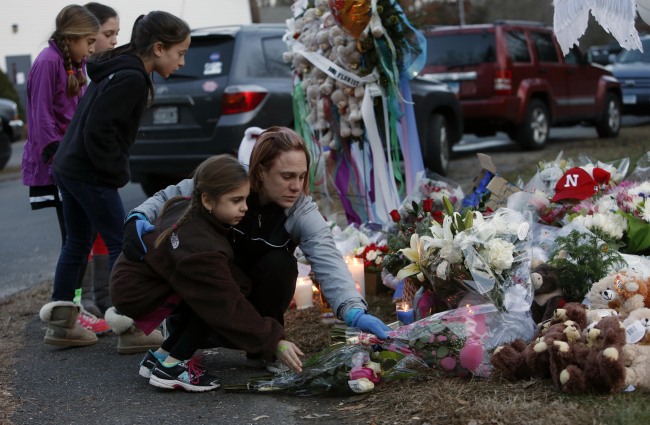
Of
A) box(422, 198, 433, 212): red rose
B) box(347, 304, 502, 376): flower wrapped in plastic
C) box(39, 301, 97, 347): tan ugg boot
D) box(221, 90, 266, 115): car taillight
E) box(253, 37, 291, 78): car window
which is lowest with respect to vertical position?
box(39, 301, 97, 347): tan ugg boot

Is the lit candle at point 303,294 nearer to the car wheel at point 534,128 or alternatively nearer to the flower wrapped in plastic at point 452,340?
the flower wrapped in plastic at point 452,340

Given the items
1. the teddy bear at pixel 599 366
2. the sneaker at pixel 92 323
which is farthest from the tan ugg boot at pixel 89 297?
the teddy bear at pixel 599 366

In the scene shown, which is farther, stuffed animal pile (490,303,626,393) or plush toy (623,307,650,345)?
plush toy (623,307,650,345)

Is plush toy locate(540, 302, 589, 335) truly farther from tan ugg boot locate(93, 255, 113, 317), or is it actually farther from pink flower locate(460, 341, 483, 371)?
tan ugg boot locate(93, 255, 113, 317)

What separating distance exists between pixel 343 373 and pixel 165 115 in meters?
5.92

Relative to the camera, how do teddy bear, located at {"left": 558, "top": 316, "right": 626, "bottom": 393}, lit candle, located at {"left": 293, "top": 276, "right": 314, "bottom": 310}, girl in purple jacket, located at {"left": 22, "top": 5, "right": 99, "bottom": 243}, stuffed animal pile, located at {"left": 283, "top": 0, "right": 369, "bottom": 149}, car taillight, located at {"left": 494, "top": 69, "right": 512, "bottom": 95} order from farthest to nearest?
car taillight, located at {"left": 494, "top": 69, "right": 512, "bottom": 95} < stuffed animal pile, located at {"left": 283, "top": 0, "right": 369, "bottom": 149} < lit candle, located at {"left": 293, "top": 276, "right": 314, "bottom": 310} < girl in purple jacket, located at {"left": 22, "top": 5, "right": 99, "bottom": 243} < teddy bear, located at {"left": 558, "top": 316, "right": 626, "bottom": 393}

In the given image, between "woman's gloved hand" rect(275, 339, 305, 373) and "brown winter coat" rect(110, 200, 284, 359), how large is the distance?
0.03 meters

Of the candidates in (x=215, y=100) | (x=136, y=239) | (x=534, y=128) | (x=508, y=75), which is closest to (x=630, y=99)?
(x=534, y=128)

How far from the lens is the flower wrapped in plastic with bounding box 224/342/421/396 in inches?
151

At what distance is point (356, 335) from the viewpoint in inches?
158

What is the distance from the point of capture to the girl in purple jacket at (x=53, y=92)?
16.9 ft

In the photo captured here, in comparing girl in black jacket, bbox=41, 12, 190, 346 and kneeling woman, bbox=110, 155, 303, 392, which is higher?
girl in black jacket, bbox=41, 12, 190, 346

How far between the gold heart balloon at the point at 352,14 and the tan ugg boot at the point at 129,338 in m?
2.48

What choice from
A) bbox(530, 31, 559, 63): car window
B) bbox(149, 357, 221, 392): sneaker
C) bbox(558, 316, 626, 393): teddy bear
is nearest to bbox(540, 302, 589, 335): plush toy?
bbox(558, 316, 626, 393): teddy bear
